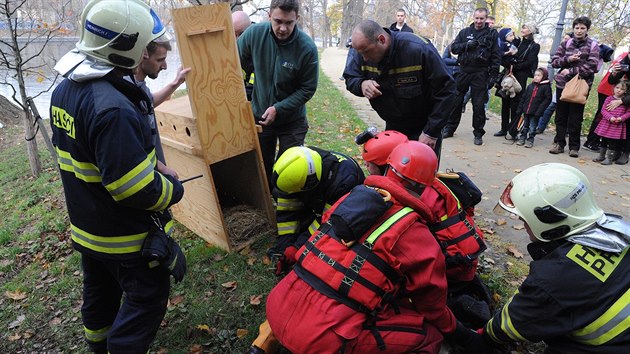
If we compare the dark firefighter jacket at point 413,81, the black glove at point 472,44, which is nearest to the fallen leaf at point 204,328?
the dark firefighter jacket at point 413,81

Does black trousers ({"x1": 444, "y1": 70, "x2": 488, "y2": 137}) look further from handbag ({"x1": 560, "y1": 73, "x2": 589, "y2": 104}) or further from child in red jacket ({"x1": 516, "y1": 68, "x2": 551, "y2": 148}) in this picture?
handbag ({"x1": 560, "y1": 73, "x2": 589, "y2": 104})

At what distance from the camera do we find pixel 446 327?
248 cm

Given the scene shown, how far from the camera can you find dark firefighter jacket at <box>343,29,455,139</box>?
145 inches

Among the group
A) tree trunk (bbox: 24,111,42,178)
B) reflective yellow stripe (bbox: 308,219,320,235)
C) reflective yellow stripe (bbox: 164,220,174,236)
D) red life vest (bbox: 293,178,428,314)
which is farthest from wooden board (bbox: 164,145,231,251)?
tree trunk (bbox: 24,111,42,178)

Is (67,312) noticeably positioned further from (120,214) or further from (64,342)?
(120,214)

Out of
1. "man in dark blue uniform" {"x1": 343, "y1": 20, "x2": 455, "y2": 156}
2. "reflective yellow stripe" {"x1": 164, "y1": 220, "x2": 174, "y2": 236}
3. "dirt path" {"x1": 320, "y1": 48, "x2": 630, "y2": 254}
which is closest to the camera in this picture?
"reflective yellow stripe" {"x1": 164, "y1": 220, "x2": 174, "y2": 236}

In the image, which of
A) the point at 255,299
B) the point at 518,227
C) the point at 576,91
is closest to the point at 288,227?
the point at 255,299

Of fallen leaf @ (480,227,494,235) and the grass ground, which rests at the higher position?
the grass ground

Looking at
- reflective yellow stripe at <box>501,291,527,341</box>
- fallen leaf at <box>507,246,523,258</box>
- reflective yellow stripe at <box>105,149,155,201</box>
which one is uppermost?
reflective yellow stripe at <box>105,149,155,201</box>

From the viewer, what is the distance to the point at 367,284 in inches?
86.0

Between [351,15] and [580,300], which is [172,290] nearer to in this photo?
[580,300]

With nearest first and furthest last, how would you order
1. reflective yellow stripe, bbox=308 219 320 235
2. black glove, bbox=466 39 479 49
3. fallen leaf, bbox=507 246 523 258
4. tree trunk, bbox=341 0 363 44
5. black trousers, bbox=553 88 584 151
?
reflective yellow stripe, bbox=308 219 320 235, fallen leaf, bbox=507 246 523 258, black trousers, bbox=553 88 584 151, black glove, bbox=466 39 479 49, tree trunk, bbox=341 0 363 44

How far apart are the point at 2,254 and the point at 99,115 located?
3674mm

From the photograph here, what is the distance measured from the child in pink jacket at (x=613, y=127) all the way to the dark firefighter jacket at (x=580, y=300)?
544cm
